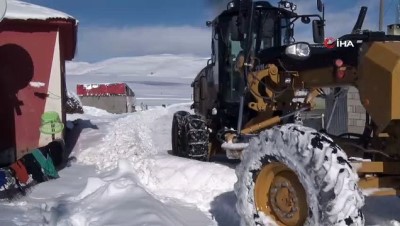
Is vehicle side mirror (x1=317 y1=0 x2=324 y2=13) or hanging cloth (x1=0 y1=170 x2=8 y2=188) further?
vehicle side mirror (x1=317 y1=0 x2=324 y2=13)

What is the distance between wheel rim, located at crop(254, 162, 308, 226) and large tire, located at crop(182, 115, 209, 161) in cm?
428

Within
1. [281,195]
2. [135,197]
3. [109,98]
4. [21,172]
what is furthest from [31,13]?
[109,98]

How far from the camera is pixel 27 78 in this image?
937cm

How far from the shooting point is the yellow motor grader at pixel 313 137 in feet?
13.4

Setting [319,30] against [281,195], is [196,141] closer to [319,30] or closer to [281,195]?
[319,30]

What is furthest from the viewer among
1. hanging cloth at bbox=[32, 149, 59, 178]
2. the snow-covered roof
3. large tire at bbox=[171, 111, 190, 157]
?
large tire at bbox=[171, 111, 190, 157]

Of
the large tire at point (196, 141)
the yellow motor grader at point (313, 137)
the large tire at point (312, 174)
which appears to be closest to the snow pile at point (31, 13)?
the large tire at point (196, 141)

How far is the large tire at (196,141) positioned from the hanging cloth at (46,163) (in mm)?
2322

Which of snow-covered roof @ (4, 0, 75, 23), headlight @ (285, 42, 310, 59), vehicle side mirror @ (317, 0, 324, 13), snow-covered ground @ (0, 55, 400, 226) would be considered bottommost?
snow-covered ground @ (0, 55, 400, 226)

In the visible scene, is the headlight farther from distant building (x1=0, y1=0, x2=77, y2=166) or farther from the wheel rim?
distant building (x1=0, y1=0, x2=77, y2=166)

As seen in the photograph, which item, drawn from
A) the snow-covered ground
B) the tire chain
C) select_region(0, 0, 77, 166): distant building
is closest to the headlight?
the snow-covered ground

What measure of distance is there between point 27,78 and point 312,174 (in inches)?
255

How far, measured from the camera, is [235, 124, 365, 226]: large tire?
12.9 ft

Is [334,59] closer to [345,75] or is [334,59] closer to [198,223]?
[345,75]
